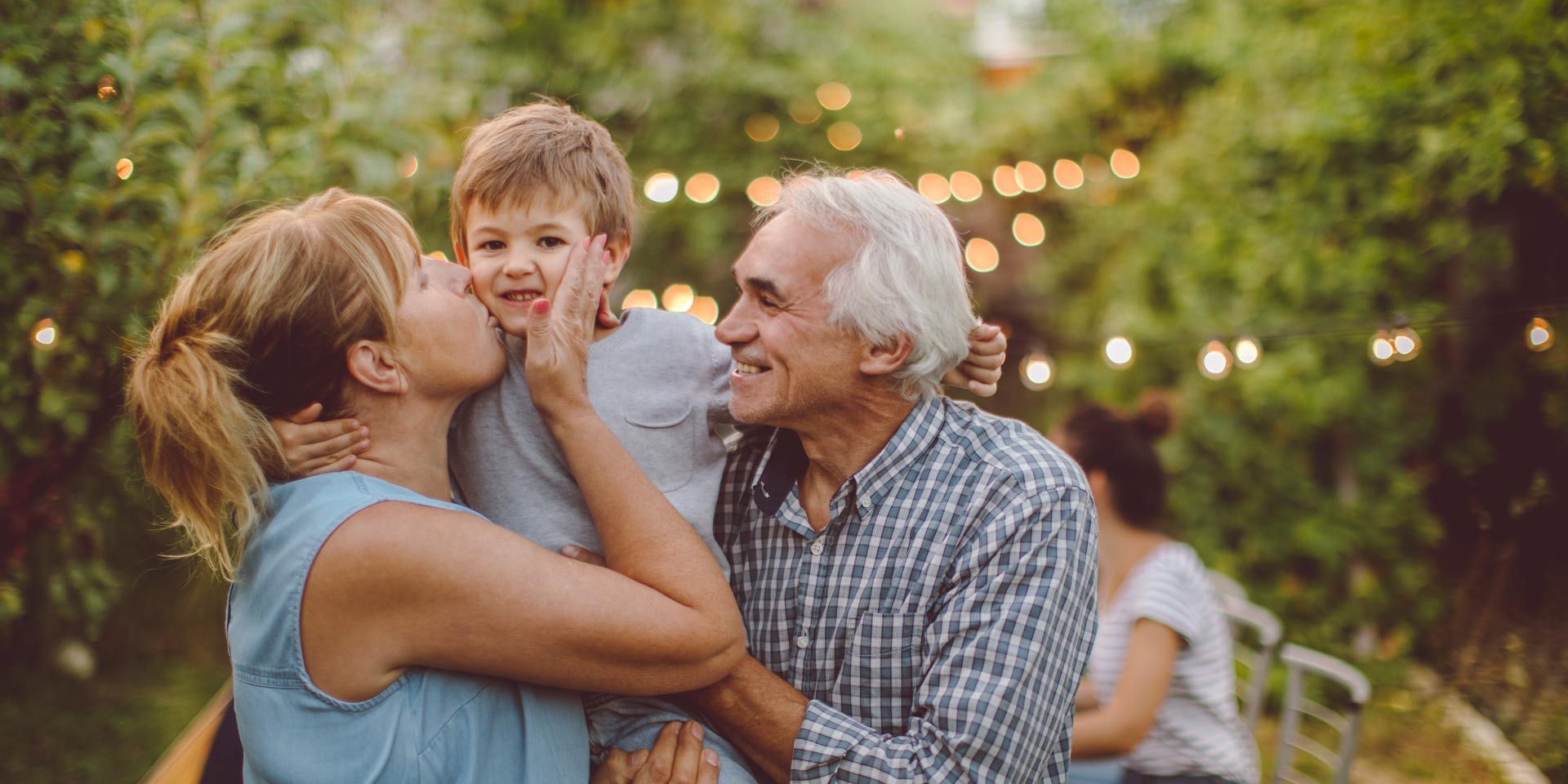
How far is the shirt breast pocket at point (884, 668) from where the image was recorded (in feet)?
5.15

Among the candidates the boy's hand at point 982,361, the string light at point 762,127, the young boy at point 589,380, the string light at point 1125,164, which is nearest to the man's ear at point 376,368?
the young boy at point 589,380

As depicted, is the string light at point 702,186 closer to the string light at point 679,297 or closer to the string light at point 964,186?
the string light at point 679,297

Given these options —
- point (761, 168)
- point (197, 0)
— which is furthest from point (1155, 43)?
point (197, 0)

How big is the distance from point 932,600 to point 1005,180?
494 centimetres

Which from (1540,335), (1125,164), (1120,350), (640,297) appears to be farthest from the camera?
(1125,164)

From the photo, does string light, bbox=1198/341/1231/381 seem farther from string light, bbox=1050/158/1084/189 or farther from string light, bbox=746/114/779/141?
string light, bbox=1050/158/1084/189

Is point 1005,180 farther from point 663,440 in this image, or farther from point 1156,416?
point 663,440

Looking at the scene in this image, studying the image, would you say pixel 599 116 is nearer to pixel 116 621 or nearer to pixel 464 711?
pixel 116 621

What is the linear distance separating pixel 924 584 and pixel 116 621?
3298mm

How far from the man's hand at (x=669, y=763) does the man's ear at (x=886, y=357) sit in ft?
2.06

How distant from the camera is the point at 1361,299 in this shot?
3.67 m

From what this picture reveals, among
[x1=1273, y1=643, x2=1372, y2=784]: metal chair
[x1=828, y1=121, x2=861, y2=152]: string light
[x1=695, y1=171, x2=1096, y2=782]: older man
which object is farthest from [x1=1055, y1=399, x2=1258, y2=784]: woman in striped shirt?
[x1=828, y1=121, x2=861, y2=152]: string light

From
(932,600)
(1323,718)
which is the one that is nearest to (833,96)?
(1323,718)

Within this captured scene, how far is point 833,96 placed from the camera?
16.8 feet
